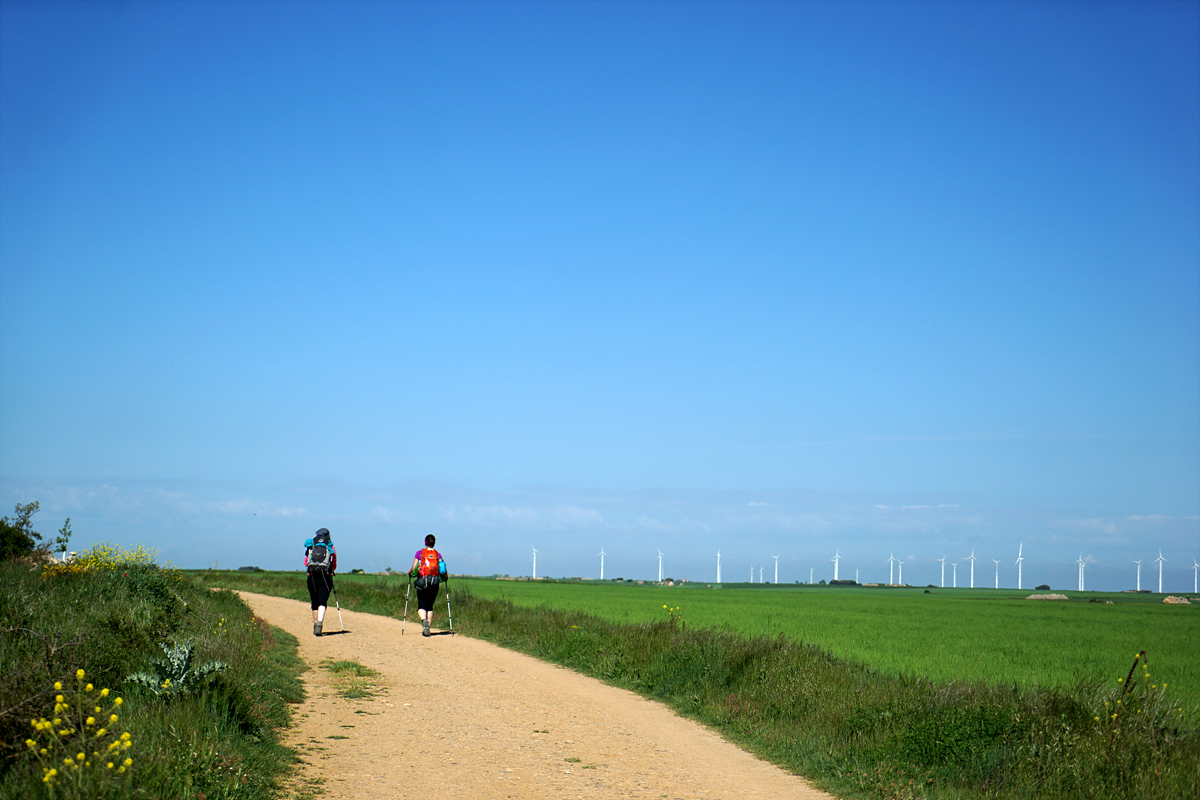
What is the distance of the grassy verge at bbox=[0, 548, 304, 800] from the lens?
6055 mm

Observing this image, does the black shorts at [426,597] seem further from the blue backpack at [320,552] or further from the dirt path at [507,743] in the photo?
the dirt path at [507,743]

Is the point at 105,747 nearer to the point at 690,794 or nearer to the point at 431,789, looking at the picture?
the point at 431,789

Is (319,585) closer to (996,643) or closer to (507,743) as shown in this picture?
(507,743)

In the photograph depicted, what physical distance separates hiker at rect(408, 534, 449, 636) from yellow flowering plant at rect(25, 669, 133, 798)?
14.0 meters

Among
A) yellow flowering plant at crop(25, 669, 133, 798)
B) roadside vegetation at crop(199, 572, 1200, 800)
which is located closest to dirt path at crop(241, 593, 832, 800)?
roadside vegetation at crop(199, 572, 1200, 800)

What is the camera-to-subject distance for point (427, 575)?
2089 cm

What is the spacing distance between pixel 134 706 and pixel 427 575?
1300 centimetres

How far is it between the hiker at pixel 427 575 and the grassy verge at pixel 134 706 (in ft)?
21.5

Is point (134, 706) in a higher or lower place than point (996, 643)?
higher

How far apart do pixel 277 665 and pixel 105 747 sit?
7879 mm

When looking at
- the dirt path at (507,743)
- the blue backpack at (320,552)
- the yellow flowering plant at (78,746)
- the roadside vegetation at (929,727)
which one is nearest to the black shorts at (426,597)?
the blue backpack at (320,552)

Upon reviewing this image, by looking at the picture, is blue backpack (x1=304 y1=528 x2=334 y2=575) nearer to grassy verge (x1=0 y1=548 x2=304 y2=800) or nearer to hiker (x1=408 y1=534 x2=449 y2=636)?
hiker (x1=408 y1=534 x2=449 y2=636)

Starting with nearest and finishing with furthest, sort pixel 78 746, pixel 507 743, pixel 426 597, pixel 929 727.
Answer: pixel 78 746 < pixel 929 727 < pixel 507 743 < pixel 426 597

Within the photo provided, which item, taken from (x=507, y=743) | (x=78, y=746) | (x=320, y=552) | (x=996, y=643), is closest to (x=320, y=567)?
(x=320, y=552)
